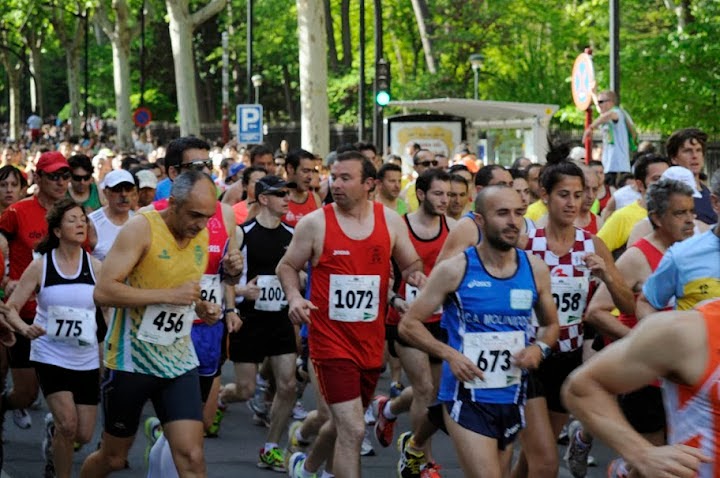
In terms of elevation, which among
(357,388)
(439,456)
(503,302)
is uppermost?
(503,302)

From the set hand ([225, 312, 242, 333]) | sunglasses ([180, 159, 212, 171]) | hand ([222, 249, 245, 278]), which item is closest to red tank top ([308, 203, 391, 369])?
hand ([222, 249, 245, 278])

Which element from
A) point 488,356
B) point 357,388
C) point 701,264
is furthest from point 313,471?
point 701,264

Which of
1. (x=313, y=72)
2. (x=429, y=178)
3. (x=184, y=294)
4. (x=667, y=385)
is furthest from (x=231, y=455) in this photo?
(x=313, y=72)

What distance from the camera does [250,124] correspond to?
2811cm

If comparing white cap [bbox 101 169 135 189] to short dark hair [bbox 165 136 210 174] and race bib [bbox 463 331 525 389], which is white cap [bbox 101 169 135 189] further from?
race bib [bbox 463 331 525 389]

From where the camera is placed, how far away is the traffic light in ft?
92.9

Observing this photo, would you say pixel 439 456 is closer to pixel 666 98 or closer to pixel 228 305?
pixel 228 305

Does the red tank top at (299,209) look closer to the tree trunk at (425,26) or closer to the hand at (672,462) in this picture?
the hand at (672,462)

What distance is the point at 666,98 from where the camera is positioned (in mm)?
27422

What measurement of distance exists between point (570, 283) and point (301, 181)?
407 cm

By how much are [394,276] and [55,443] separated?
2.58 m

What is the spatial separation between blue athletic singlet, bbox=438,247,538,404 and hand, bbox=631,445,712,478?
10.5ft

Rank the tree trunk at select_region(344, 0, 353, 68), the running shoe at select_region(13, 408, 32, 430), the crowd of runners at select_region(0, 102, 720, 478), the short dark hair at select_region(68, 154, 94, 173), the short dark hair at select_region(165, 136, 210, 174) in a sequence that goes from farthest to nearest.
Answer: the tree trunk at select_region(344, 0, 353, 68) < the short dark hair at select_region(68, 154, 94, 173) < the running shoe at select_region(13, 408, 32, 430) < the short dark hair at select_region(165, 136, 210, 174) < the crowd of runners at select_region(0, 102, 720, 478)

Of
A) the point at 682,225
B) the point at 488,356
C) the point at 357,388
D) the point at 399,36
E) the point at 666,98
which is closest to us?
the point at 488,356
